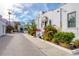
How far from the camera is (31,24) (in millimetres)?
8891

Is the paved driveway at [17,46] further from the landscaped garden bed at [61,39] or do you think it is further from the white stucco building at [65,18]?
the white stucco building at [65,18]

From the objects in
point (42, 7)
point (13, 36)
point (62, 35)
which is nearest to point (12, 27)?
point (13, 36)

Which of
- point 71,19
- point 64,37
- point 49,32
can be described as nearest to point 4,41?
point 64,37

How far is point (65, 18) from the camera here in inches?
393

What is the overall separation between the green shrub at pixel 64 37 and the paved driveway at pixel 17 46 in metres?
1.26

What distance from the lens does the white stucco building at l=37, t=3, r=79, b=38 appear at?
30.7ft

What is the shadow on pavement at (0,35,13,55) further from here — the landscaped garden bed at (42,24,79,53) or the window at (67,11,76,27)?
the window at (67,11,76,27)

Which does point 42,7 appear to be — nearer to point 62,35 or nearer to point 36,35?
point 62,35

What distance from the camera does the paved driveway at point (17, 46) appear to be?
8.06m

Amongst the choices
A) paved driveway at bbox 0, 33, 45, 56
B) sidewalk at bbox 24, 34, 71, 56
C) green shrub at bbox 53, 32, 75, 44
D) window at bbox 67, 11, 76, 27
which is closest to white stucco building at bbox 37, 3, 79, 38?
window at bbox 67, 11, 76, 27

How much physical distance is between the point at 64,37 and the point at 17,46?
1930 millimetres

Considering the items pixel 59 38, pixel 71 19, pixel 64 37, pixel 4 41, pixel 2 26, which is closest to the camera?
Result: pixel 4 41

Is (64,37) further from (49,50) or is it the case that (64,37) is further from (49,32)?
(49,32)

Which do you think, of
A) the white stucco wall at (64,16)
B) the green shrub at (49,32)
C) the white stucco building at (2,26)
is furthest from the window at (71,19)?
the white stucco building at (2,26)
